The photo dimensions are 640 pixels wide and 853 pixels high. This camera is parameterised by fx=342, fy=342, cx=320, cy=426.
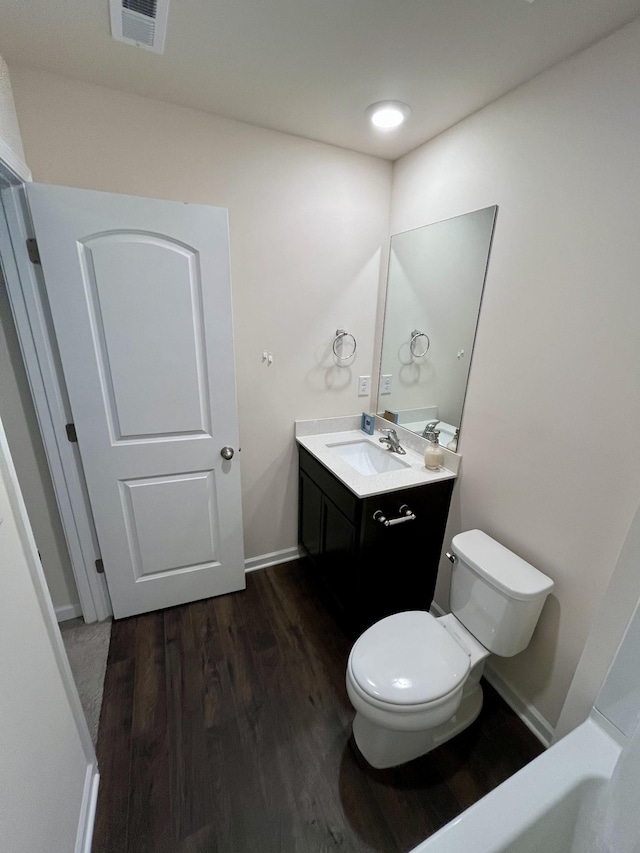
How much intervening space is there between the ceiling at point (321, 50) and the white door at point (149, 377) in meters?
0.42

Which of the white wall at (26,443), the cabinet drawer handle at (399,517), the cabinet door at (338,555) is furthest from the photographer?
the cabinet door at (338,555)

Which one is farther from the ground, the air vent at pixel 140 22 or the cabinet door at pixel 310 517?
the air vent at pixel 140 22

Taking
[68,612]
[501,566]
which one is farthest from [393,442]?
[68,612]

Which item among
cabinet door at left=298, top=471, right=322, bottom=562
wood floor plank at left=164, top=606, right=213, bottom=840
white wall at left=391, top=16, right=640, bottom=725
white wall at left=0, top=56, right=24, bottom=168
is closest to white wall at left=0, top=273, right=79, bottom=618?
white wall at left=0, top=56, right=24, bottom=168

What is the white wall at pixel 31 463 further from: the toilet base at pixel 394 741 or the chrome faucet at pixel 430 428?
the chrome faucet at pixel 430 428

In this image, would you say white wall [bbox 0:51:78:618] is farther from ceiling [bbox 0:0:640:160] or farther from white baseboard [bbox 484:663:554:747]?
white baseboard [bbox 484:663:554:747]

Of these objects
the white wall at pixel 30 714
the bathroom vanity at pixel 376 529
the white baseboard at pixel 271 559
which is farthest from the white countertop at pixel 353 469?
the white wall at pixel 30 714

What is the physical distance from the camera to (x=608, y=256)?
1.05 meters

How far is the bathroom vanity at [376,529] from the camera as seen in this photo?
1532mm

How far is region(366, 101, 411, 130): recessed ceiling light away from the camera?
138 cm

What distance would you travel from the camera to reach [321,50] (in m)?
1.12

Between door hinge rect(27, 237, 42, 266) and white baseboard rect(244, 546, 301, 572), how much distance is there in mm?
1848

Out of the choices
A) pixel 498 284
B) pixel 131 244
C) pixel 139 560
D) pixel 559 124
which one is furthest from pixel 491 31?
pixel 139 560

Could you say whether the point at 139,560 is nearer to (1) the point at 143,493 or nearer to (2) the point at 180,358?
(1) the point at 143,493
